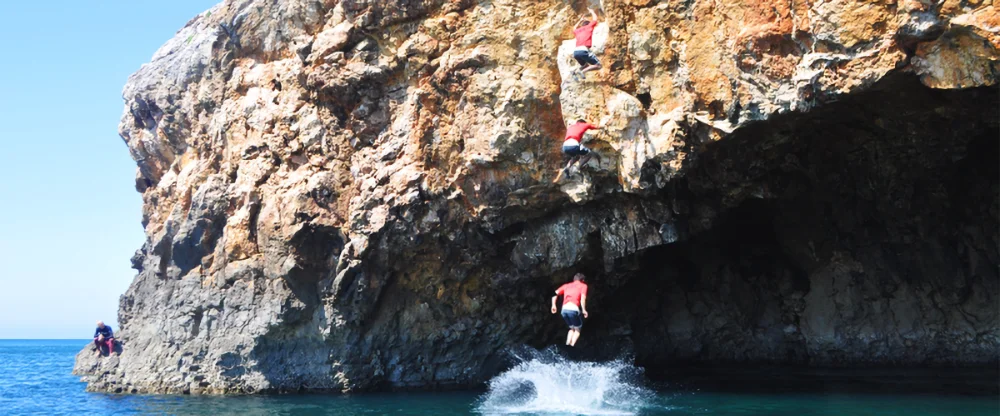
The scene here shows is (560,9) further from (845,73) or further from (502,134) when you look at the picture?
(845,73)

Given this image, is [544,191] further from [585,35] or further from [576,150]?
[585,35]

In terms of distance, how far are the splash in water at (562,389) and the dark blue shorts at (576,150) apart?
468 centimetres

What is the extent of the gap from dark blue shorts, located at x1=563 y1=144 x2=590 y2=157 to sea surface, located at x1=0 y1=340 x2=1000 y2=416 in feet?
15.4

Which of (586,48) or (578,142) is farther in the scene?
(578,142)

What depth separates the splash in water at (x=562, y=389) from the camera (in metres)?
14.6

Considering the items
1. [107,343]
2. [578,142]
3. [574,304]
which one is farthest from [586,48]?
[107,343]

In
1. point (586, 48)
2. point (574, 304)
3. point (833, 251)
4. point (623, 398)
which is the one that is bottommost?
point (623, 398)

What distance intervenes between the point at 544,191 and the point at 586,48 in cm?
331

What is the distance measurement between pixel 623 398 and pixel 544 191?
4.57 metres

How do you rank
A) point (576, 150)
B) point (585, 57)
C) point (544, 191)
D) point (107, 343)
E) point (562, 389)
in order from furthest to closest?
point (107, 343)
point (562, 389)
point (544, 191)
point (576, 150)
point (585, 57)

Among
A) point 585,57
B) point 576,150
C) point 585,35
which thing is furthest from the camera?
point 576,150

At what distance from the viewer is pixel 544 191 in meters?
15.3

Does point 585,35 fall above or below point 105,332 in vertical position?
above

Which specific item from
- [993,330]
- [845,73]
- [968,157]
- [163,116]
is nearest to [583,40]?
[845,73]
